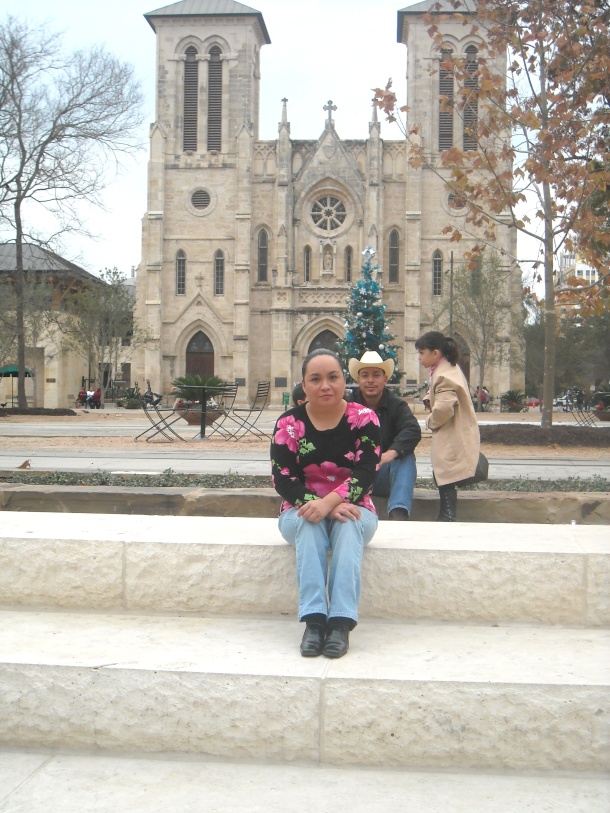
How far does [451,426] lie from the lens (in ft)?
21.2

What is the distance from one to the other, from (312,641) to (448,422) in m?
3.07

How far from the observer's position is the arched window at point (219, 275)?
168 ft

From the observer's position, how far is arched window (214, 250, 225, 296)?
51062mm

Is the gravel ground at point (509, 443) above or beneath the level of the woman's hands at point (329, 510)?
beneath

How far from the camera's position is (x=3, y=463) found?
455 inches

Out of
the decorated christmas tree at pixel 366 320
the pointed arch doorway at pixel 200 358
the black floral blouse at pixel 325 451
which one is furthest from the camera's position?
the pointed arch doorway at pixel 200 358

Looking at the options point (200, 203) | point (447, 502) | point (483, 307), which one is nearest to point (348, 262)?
point (200, 203)

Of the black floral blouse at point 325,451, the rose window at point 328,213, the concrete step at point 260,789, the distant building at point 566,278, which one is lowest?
the concrete step at point 260,789

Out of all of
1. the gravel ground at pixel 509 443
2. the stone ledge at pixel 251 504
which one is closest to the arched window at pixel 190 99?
the gravel ground at pixel 509 443

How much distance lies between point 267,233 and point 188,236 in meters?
4.39

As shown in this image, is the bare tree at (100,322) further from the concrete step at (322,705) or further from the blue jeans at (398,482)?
the concrete step at (322,705)

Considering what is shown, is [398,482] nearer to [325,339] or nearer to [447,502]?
[447,502]

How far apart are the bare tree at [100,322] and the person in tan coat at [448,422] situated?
41850 mm

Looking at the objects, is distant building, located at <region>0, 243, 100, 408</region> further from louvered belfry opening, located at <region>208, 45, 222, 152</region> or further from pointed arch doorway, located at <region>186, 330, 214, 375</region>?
louvered belfry opening, located at <region>208, 45, 222, 152</region>
